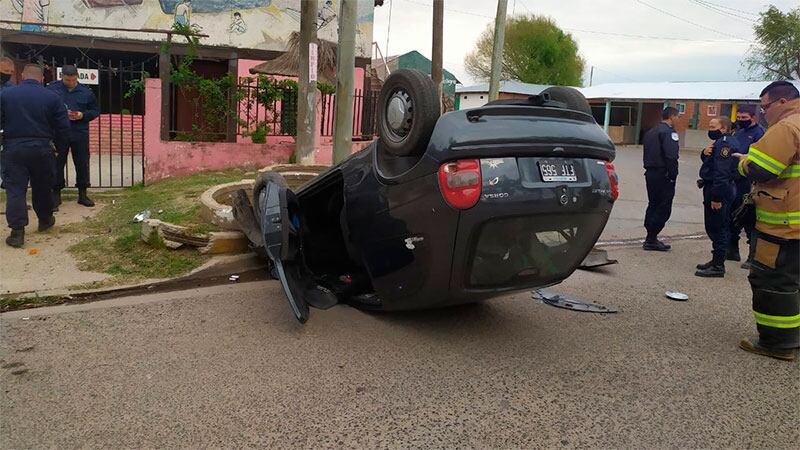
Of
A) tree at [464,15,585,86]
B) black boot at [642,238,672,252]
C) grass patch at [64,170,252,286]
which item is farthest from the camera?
tree at [464,15,585,86]

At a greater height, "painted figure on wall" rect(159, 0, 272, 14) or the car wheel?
"painted figure on wall" rect(159, 0, 272, 14)

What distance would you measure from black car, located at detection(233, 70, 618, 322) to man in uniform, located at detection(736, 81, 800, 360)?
3.85 feet

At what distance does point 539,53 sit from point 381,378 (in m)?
48.6

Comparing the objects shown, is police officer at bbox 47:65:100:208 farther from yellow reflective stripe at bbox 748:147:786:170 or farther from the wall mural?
the wall mural

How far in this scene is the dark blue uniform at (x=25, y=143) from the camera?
596cm

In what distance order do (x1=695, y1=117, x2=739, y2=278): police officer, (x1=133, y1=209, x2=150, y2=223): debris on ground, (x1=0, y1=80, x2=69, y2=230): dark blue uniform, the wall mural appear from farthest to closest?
the wall mural
(x1=133, y1=209, x2=150, y2=223): debris on ground
(x1=695, y1=117, x2=739, y2=278): police officer
(x1=0, y1=80, x2=69, y2=230): dark blue uniform

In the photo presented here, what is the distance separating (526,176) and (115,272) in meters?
3.82

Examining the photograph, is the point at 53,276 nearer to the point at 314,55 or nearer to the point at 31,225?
the point at 31,225

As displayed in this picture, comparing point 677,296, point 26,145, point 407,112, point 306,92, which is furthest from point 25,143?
point 677,296

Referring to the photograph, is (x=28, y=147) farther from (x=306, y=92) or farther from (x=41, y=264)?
(x=306, y=92)

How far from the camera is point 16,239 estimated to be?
231 inches

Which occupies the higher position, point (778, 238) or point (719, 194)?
point (719, 194)

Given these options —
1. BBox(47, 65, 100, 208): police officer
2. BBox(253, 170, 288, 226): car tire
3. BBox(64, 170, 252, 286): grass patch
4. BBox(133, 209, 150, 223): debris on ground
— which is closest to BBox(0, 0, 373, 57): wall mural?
BBox(47, 65, 100, 208): police officer

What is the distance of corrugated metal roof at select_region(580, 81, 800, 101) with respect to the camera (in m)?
30.0
